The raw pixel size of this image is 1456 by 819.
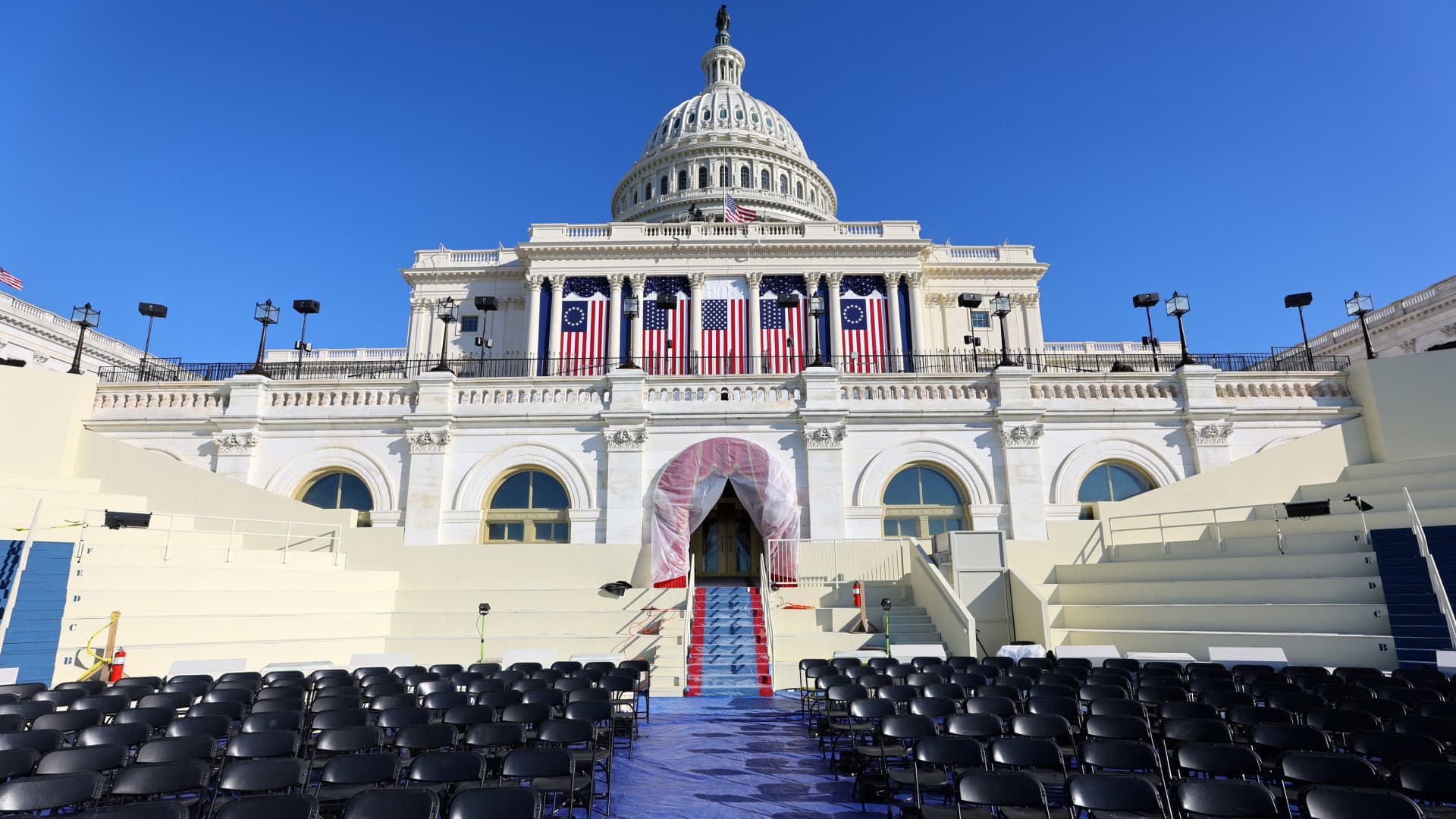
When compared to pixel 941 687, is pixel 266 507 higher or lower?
higher

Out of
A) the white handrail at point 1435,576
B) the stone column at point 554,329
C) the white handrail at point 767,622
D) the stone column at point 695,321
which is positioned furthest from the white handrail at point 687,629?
the stone column at point 554,329

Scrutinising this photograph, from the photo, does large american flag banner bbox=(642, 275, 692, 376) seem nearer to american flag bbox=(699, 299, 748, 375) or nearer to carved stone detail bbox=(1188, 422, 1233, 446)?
american flag bbox=(699, 299, 748, 375)

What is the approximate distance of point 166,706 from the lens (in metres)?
8.36

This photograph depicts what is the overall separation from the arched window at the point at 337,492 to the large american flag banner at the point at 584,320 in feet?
58.7

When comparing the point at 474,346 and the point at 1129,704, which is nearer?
the point at 1129,704

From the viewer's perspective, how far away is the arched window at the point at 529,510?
2173 cm

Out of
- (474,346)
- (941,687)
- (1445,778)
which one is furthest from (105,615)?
(474,346)

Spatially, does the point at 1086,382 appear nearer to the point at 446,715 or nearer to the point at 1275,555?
the point at 1275,555

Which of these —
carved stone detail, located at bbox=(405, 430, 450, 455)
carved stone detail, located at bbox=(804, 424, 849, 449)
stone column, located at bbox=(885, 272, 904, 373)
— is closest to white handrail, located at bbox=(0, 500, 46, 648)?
carved stone detail, located at bbox=(405, 430, 450, 455)

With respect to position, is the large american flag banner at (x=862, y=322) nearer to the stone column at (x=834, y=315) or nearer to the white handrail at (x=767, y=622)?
the stone column at (x=834, y=315)

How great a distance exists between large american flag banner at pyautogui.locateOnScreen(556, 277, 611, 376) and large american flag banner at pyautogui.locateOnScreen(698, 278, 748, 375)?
547 cm

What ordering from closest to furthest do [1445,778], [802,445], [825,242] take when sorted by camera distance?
1. [1445,778]
2. [802,445]
3. [825,242]

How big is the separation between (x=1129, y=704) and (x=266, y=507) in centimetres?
2027

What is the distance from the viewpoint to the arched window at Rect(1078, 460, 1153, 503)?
2197 centimetres
